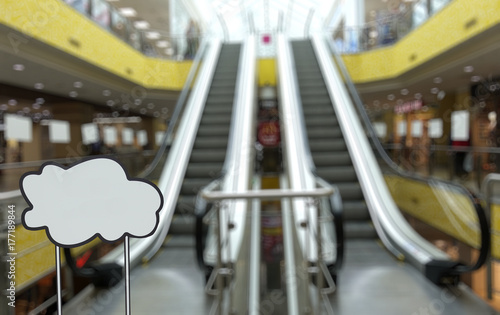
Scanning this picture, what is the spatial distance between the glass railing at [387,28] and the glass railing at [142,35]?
398cm

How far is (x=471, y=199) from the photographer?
2932 millimetres

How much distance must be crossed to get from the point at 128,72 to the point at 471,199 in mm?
8455

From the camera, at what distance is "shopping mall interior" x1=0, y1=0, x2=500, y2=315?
179cm

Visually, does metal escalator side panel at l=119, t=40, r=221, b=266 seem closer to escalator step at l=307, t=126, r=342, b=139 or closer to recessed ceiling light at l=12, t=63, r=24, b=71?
escalator step at l=307, t=126, r=342, b=139

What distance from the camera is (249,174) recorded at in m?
4.52

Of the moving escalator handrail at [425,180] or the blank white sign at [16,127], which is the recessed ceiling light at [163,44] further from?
the blank white sign at [16,127]

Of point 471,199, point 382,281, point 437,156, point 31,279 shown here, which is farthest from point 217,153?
point 437,156

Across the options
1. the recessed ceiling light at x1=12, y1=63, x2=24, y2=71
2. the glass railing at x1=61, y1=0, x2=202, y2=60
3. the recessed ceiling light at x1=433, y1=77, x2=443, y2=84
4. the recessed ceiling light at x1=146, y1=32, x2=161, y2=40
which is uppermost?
Result: the recessed ceiling light at x1=146, y1=32, x2=161, y2=40

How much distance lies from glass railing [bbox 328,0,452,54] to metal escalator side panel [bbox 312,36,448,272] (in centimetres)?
343

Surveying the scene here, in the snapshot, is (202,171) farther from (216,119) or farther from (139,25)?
(139,25)

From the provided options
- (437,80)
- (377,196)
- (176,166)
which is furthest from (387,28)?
(176,166)

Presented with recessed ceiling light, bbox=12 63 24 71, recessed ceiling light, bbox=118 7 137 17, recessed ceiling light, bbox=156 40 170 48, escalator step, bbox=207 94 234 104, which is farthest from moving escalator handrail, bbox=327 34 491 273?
recessed ceiling light, bbox=118 7 137 17

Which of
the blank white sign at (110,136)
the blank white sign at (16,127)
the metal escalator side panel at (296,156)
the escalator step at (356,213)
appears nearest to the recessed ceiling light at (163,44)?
the blank white sign at (110,136)

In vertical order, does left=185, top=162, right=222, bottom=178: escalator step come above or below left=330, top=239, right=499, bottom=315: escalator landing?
above
